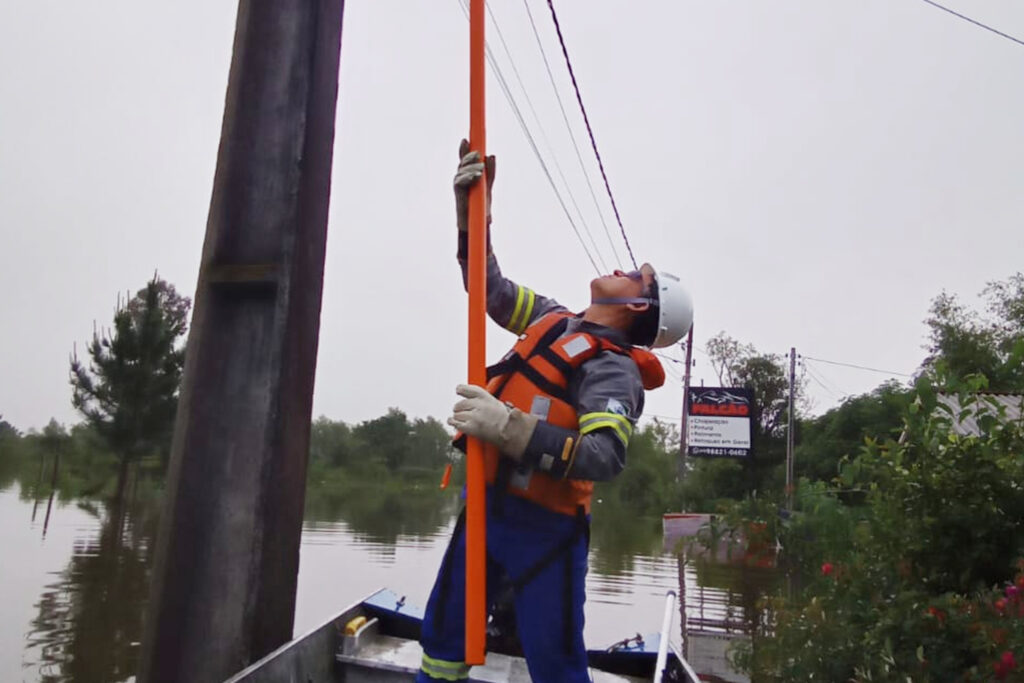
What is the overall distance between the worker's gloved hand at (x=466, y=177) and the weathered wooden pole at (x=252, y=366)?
73 centimetres

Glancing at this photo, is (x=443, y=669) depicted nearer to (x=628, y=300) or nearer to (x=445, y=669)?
(x=445, y=669)

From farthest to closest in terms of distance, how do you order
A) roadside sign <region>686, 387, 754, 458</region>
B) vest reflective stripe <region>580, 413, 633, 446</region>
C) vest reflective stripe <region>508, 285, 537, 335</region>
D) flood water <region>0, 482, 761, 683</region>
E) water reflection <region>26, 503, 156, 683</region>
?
roadside sign <region>686, 387, 754, 458</region>, flood water <region>0, 482, 761, 683</region>, water reflection <region>26, 503, 156, 683</region>, vest reflective stripe <region>508, 285, 537, 335</region>, vest reflective stripe <region>580, 413, 633, 446</region>

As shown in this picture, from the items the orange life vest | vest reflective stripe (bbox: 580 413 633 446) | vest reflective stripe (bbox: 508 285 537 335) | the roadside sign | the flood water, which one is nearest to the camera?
vest reflective stripe (bbox: 580 413 633 446)

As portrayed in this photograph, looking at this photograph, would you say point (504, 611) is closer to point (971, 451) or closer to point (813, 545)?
point (971, 451)

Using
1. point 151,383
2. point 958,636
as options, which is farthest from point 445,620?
point 151,383

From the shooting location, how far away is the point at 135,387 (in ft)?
99.6

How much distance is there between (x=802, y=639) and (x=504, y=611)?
2.81 meters

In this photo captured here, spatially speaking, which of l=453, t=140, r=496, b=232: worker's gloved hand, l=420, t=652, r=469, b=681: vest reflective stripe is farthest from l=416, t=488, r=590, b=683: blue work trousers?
l=453, t=140, r=496, b=232: worker's gloved hand

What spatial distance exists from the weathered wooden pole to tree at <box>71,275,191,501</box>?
28848mm

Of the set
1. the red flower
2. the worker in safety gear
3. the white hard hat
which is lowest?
the red flower

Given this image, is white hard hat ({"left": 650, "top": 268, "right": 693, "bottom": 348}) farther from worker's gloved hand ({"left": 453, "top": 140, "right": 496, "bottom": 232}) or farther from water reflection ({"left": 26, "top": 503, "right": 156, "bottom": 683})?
water reflection ({"left": 26, "top": 503, "right": 156, "bottom": 683})

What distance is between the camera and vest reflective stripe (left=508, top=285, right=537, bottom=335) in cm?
344

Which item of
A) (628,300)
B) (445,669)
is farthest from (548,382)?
(445,669)

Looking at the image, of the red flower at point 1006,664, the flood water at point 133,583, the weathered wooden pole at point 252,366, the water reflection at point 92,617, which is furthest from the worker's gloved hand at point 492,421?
the water reflection at point 92,617
